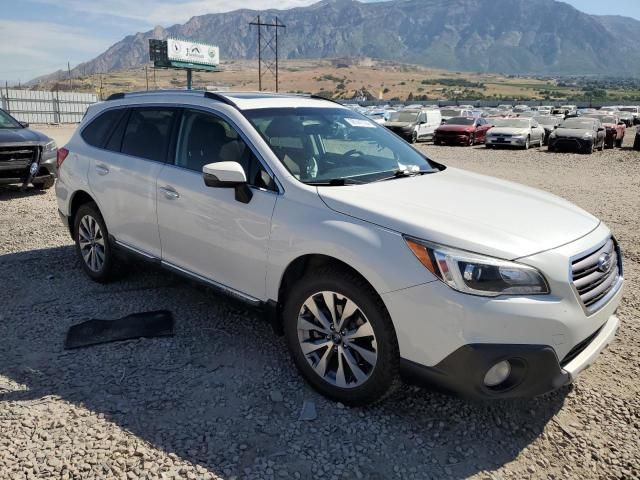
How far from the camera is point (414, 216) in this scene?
2.92 meters

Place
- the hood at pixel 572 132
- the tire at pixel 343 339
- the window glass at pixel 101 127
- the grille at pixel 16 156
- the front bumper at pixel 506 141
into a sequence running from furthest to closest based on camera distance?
the front bumper at pixel 506 141, the hood at pixel 572 132, the grille at pixel 16 156, the window glass at pixel 101 127, the tire at pixel 343 339

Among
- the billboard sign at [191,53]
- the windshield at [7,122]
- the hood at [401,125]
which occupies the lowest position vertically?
the hood at [401,125]

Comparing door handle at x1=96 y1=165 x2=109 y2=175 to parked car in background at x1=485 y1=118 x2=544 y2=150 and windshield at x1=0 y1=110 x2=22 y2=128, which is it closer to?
windshield at x1=0 y1=110 x2=22 y2=128

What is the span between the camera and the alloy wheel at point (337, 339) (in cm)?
303

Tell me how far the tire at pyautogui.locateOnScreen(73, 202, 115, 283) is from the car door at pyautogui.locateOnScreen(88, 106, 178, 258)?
0.18 m

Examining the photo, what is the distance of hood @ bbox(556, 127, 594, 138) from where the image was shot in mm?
22422

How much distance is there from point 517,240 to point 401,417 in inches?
47.5

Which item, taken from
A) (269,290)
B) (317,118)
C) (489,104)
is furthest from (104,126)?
(489,104)

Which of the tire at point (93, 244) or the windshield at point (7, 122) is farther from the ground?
the windshield at point (7, 122)

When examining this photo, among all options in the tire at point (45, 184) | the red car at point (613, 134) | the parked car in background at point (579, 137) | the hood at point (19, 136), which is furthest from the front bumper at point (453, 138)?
the hood at point (19, 136)

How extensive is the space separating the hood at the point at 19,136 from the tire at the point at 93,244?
487 cm

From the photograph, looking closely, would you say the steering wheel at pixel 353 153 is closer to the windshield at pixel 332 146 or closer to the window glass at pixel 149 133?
the windshield at pixel 332 146

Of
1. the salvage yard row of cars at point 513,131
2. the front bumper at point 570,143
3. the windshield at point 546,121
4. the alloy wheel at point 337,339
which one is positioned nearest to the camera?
the alloy wheel at point 337,339

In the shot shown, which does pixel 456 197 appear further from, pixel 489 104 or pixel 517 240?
pixel 489 104
